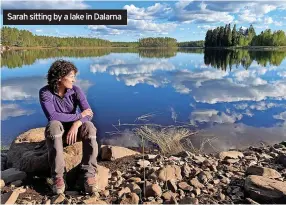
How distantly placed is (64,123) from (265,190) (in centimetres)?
314

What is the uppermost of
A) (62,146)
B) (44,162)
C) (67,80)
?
(67,80)

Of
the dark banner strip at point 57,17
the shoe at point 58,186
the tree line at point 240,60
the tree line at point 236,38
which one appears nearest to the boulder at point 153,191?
the shoe at point 58,186

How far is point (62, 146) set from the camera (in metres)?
5.15

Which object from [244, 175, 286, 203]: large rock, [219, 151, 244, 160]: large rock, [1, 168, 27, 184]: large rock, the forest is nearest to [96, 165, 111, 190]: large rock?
[1, 168, 27, 184]: large rock

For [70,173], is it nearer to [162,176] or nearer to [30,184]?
[30,184]

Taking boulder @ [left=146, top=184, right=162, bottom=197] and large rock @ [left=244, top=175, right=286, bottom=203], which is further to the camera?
boulder @ [left=146, top=184, right=162, bottom=197]

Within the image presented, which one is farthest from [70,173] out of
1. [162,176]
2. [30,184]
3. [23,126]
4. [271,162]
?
[23,126]

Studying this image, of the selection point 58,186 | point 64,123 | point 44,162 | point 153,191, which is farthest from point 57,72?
point 153,191

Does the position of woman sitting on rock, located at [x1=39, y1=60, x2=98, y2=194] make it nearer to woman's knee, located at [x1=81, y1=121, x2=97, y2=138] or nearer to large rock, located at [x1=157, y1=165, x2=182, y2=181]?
woman's knee, located at [x1=81, y1=121, x2=97, y2=138]

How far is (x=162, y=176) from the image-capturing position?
212 inches

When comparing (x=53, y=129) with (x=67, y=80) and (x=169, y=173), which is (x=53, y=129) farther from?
(x=169, y=173)

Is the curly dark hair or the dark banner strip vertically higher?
the dark banner strip

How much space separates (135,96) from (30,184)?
434 inches

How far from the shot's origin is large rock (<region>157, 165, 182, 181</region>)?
538 centimetres
